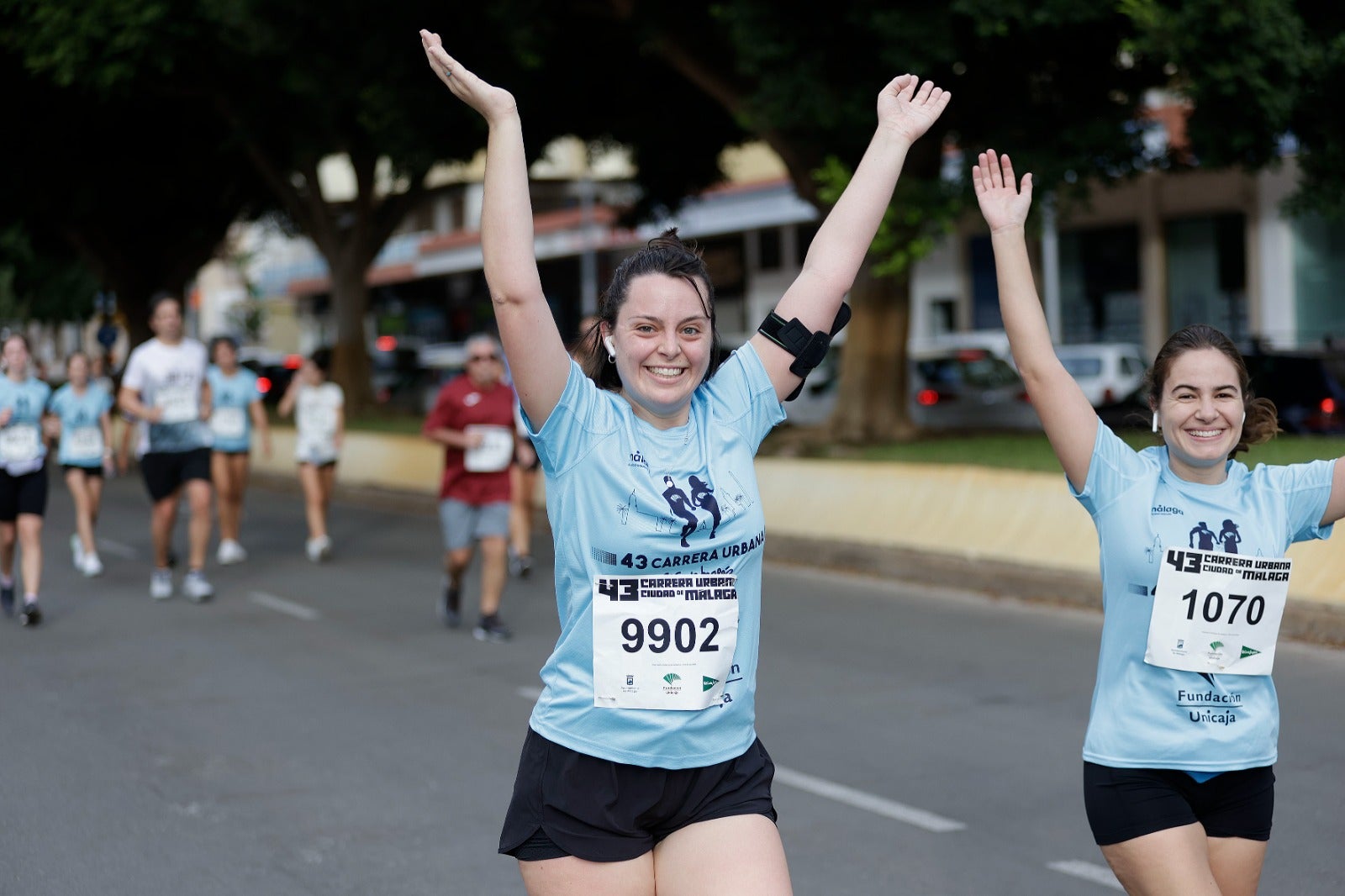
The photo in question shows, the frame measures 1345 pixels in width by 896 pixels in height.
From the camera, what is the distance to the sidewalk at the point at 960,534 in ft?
31.9

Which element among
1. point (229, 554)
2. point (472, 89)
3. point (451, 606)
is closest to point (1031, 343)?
point (472, 89)

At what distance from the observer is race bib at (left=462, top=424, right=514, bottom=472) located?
415 inches

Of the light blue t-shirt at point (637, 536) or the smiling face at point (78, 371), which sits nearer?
the light blue t-shirt at point (637, 536)

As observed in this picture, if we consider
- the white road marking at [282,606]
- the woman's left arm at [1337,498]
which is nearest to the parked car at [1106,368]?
the white road marking at [282,606]

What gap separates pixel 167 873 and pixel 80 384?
331 inches

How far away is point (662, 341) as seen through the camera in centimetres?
316

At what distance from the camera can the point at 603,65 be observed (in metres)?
23.5

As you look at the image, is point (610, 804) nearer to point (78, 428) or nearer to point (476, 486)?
point (476, 486)

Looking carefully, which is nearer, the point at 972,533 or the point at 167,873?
the point at 167,873

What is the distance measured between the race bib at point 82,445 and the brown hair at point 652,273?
413 inches

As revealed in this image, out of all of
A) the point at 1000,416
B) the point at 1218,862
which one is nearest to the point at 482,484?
the point at 1218,862

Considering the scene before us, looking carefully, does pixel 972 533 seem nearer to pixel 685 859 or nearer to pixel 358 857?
pixel 358 857

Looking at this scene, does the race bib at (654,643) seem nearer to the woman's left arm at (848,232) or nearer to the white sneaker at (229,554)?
the woman's left arm at (848,232)

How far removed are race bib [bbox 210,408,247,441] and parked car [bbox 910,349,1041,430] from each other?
36.7ft
